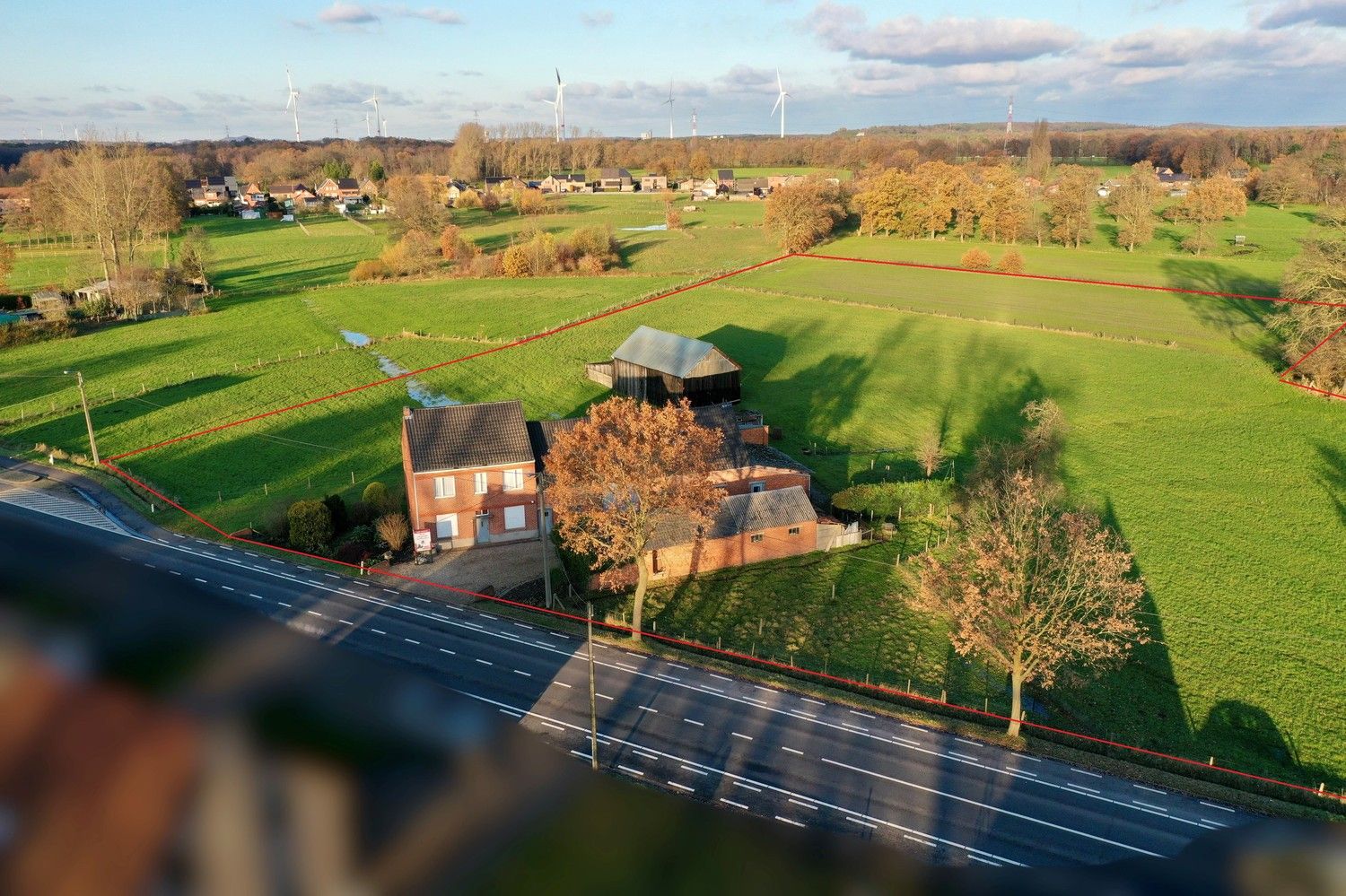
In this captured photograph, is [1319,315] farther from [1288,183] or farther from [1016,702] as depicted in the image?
[1288,183]

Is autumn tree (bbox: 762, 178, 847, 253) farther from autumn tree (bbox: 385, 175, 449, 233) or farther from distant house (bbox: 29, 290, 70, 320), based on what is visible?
distant house (bbox: 29, 290, 70, 320)

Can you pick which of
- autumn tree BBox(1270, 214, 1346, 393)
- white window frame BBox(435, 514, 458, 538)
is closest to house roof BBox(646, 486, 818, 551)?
white window frame BBox(435, 514, 458, 538)

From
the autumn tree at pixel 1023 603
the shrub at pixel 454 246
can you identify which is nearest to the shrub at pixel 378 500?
the autumn tree at pixel 1023 603

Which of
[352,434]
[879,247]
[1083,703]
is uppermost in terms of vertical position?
[879,247]

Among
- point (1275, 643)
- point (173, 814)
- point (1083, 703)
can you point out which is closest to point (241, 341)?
point (1083, 703)

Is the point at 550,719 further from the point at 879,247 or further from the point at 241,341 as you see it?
the point at 879,247

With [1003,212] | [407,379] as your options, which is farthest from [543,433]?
[1003,212]
